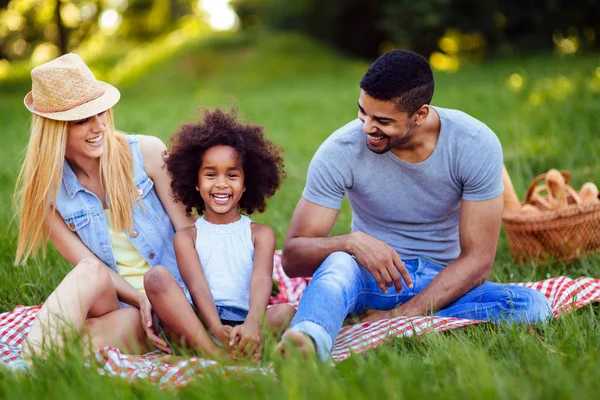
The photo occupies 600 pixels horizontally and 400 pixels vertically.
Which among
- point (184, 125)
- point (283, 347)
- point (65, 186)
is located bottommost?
point (283, 347)

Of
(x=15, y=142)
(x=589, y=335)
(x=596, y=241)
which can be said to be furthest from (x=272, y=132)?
(x=589, y=335)

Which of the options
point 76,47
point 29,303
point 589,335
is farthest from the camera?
point 76,47

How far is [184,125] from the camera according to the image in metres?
3.81

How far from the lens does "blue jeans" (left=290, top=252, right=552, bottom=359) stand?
3.01m

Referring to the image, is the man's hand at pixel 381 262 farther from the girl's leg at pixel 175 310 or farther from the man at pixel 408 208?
the girl's leg at pixel 175 310

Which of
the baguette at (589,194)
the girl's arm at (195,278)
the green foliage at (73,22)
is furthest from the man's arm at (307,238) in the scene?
the green foliage at (73,22)

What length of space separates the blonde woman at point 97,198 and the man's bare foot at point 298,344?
79cm

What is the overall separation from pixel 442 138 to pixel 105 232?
1.88 metres

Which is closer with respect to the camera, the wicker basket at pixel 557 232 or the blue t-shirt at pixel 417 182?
the blue t-shirt at pixel 417 182

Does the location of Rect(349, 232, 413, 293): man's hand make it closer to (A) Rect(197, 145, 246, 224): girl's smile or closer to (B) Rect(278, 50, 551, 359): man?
(B) Rect(278, 50, 551, 359): man

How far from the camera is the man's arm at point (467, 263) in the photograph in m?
3.55

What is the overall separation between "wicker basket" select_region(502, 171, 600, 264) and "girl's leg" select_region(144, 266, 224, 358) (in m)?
2.34

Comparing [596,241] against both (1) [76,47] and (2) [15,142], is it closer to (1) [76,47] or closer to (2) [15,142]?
(2) [15,142]

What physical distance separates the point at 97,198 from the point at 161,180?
1.22ft
